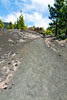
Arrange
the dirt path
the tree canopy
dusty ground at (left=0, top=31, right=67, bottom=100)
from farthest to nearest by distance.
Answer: the tree canopy
dusty ground at (left=0, top=31, right=67, bottom=100)
the dirt path

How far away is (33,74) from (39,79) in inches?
53.4

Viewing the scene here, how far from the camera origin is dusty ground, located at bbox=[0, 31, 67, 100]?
12.1 meters

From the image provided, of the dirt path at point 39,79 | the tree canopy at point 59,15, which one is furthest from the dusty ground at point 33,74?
the tree canopy at point 59,15

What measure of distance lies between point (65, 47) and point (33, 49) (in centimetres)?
662

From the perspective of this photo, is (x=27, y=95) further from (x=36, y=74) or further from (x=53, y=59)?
(x=53, y=59)

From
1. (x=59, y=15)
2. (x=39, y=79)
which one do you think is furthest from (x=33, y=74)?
(x=59, y=15)

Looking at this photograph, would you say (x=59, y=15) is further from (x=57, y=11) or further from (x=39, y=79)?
(x=39, y=79)

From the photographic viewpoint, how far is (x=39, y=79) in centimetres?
1446

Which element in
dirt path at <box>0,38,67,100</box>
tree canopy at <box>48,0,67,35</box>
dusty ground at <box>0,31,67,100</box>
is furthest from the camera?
tree canopy at <box>48,0,67,35</box>

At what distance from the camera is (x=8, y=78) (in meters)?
14.9

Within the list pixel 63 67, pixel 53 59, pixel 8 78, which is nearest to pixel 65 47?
pixel 53 59

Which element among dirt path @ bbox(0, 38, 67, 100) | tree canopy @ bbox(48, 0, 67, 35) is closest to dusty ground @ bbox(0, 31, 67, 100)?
dirt path @ bbox(0, 38, 67, 100)

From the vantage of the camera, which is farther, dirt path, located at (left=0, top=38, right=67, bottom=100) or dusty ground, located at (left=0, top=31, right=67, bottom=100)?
dusty ground, located at (left=0, top=31, right=67, bottom=100)

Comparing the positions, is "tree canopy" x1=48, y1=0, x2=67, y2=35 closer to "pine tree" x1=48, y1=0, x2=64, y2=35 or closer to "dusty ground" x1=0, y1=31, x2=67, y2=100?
"pine tree" x1=48, y1=0, x2=64, y2=35
